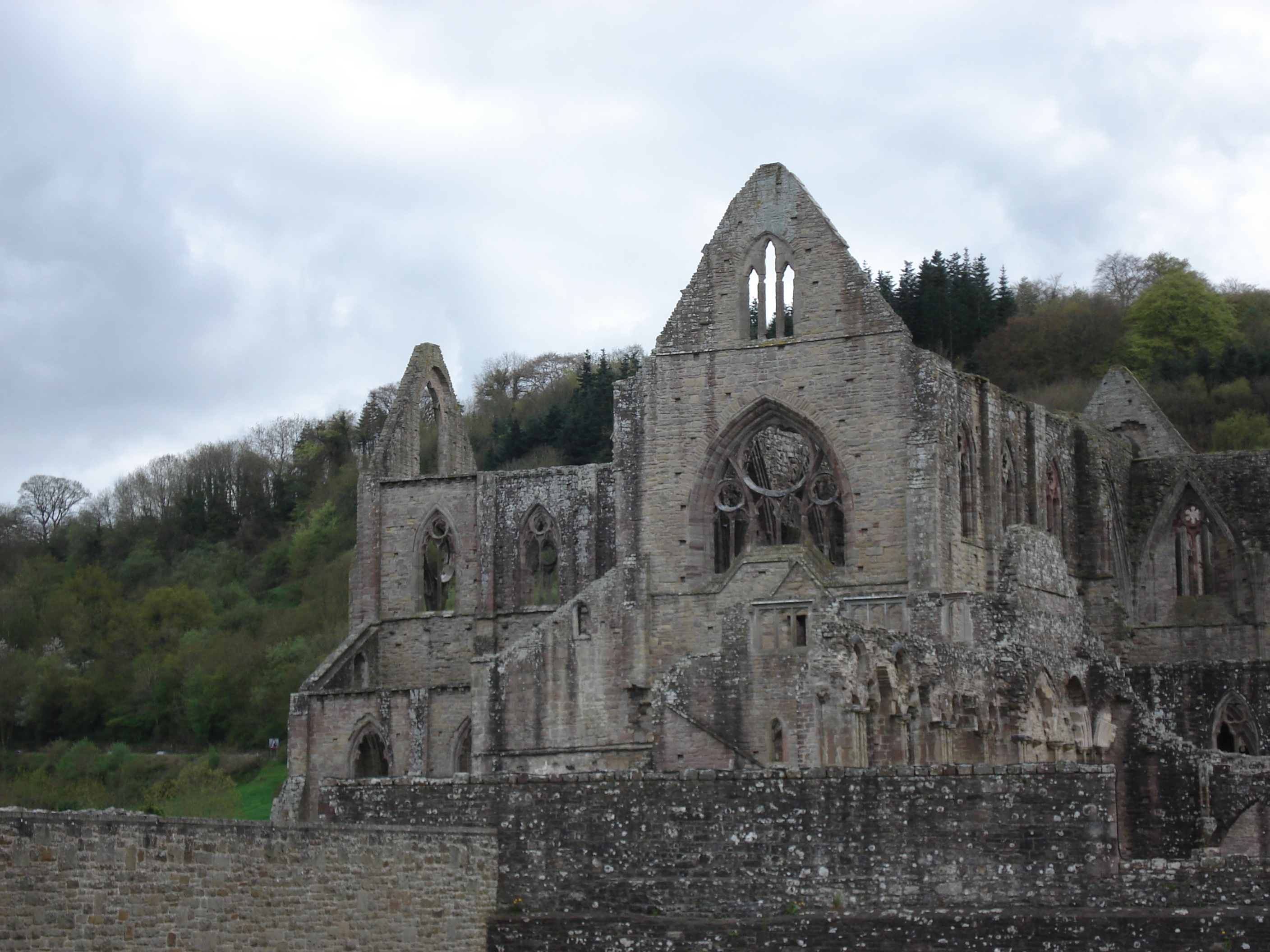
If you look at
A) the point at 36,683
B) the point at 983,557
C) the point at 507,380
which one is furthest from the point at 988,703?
the point at 507,380

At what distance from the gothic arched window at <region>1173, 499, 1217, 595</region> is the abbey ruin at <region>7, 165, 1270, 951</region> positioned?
0.33 feet

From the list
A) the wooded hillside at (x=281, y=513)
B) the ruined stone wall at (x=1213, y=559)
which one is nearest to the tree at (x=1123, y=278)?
the wooded hillside at (x=281, y=513)

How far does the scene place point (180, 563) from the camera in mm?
79938

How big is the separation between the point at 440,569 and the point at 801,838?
85.9 ft

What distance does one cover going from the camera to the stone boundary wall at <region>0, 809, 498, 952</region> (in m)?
17.6

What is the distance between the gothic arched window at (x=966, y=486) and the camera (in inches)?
1443

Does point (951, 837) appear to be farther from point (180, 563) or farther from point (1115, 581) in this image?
point (180, 563)

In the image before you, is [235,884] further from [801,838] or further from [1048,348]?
[1048,348]

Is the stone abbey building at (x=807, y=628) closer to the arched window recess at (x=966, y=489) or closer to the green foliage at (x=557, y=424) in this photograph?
the arched window recess at (x=966, y=489)

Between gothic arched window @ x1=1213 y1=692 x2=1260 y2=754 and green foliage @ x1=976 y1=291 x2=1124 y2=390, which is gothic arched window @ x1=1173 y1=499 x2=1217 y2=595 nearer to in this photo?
gothic arched window @ x1=1213 y1=692 x2=1260 y2=754

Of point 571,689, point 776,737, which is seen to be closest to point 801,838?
point 776,737

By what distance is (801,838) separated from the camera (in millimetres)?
21266

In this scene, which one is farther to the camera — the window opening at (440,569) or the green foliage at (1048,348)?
the green foliage at (1048,348)

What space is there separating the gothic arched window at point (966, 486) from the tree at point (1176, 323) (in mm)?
28108
